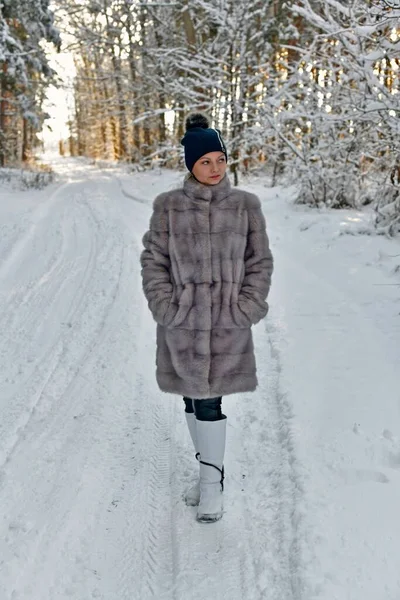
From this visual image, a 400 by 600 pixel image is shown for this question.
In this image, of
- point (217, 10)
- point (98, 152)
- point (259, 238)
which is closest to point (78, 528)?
point (259, 238)

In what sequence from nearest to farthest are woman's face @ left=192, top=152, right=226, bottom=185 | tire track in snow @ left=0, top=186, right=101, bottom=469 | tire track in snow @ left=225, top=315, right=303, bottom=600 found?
tire track in snow @ left=225, top=315, right=303, bottom=600 < woman's face @ left=192, top=152, right=226, bottom=185 < tire track in snow @ left=0, top=186, right=101, bottom=469

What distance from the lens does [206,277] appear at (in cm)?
239

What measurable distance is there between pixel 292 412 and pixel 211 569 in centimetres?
142

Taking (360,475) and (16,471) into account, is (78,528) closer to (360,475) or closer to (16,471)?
(16,471)

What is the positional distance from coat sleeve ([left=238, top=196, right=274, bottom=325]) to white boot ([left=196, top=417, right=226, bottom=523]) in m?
0.59

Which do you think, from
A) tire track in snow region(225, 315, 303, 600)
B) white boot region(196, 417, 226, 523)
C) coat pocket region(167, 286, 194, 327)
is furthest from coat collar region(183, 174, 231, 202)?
tire track in snow region(225, 315, 303, 600)

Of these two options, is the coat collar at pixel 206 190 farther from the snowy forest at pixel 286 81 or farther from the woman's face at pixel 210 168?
the snowy forest at pixel 286 81

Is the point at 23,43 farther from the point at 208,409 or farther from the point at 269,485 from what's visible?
the point at 269,485

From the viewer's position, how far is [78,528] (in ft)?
8.50

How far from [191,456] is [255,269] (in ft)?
4.48

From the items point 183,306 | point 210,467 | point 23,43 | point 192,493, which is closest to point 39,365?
point 192,493

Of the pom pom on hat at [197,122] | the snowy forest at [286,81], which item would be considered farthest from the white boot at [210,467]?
the snowy forest at [286,81]

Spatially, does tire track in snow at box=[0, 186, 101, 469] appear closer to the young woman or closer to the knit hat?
the young woman

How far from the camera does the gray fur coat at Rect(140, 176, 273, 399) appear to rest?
94.3 inches
